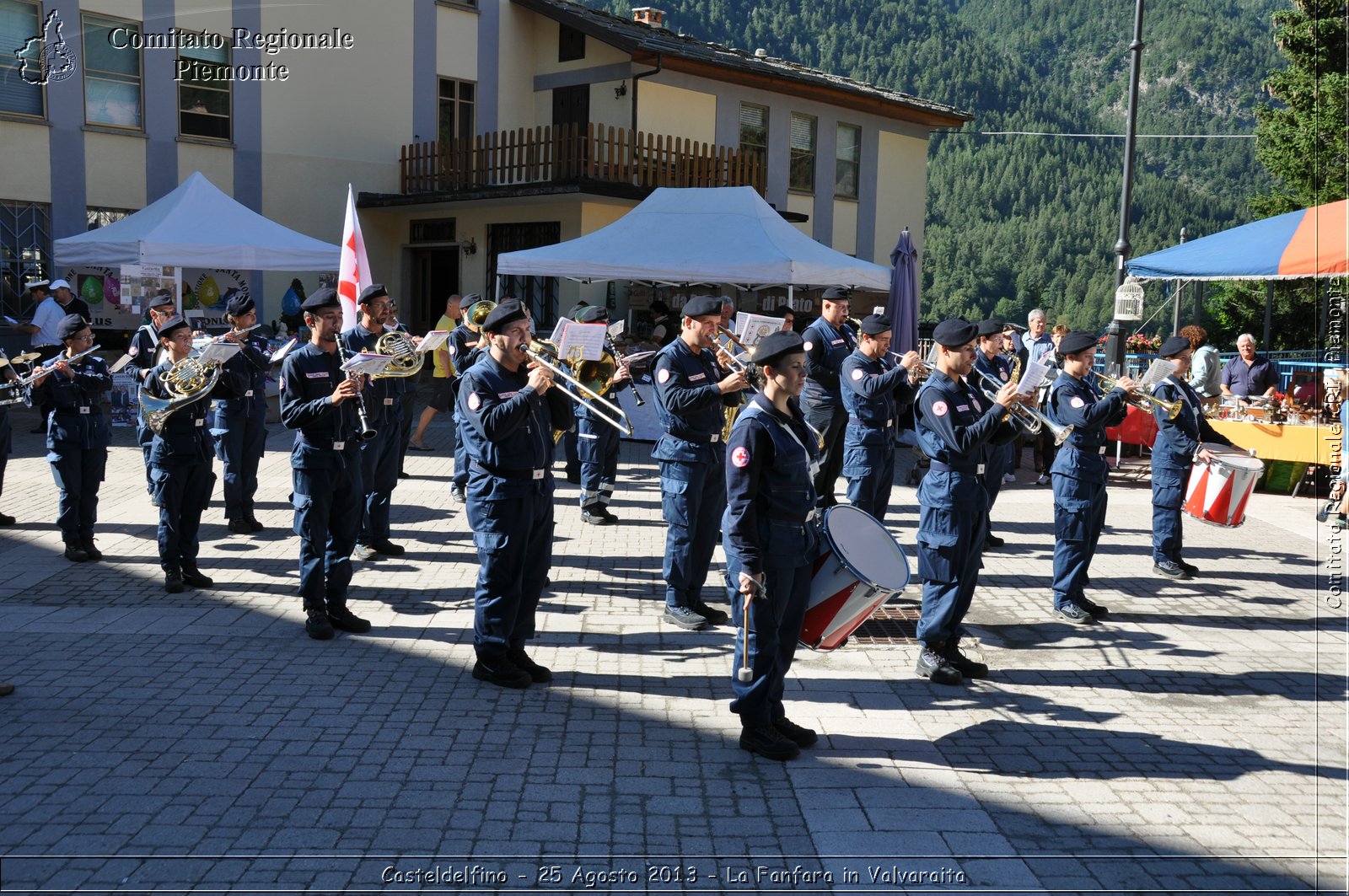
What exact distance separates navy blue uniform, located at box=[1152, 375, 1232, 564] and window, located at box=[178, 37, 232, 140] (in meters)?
18.6

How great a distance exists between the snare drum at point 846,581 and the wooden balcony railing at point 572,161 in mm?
14294

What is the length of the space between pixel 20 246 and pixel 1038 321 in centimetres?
1711

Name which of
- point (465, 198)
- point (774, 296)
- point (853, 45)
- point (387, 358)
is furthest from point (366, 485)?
point (853, 45)

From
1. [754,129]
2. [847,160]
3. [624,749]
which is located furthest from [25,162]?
[624,749]

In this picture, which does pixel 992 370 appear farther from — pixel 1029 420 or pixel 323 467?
pixel 323 467

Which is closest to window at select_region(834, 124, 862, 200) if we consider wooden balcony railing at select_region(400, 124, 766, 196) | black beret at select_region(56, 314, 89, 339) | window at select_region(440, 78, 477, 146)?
wooden balcony railing at select_region(400, 124, 766, 196)

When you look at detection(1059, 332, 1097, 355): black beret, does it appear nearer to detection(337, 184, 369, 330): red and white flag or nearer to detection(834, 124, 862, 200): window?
detection(337, 184, 369, 330): red and white flag

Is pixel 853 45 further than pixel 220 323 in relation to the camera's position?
Yes

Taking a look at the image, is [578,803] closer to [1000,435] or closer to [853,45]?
[1000,435]

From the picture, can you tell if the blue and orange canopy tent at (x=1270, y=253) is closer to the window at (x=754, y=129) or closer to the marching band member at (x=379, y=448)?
the marching band member at (x=379, y=448)

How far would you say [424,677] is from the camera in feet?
20.7

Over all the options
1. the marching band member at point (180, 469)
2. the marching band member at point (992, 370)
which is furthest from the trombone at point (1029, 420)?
the marching band member at point (180, 469)

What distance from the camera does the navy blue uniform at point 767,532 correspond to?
5.05 meters

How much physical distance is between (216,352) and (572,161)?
41.0ft
